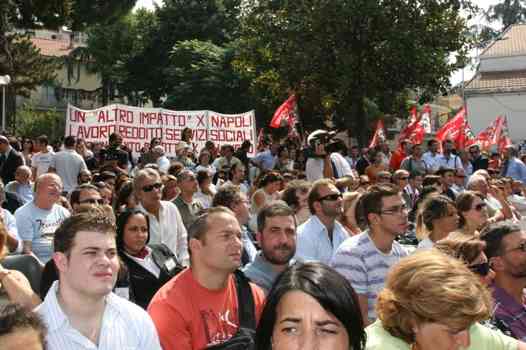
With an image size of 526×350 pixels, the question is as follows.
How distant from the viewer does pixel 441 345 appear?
3174 millimetres

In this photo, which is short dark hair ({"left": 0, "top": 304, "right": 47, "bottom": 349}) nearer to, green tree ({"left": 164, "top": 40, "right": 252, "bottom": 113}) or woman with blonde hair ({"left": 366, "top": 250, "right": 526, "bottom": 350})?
woman with blonde hair ({"left": 366, "top": 250, "right": 526, "bottom": 350})

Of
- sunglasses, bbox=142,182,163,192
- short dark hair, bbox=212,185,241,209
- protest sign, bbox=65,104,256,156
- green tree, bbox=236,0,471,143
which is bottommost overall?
short dark hair, bbox=212,185,241,209

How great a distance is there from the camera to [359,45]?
2741 cm

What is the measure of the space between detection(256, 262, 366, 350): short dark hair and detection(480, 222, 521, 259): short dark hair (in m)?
2.58

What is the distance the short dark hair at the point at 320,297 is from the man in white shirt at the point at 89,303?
1.18 m

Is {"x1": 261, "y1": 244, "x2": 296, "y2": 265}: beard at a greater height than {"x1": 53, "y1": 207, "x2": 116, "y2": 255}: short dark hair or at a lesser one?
lesser

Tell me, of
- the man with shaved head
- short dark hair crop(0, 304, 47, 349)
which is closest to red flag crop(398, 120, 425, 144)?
the man with shaved head

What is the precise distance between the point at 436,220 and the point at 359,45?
21.4m

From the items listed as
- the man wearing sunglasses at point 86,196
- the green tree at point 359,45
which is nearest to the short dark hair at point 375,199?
the man wearing sunglasses at point 86,196

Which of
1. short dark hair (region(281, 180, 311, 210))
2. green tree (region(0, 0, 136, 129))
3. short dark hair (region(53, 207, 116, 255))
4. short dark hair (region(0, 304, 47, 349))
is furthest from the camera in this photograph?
green tree (region(0, 0, 136, 129))

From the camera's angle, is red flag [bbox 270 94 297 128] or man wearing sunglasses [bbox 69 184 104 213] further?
red flag [bbox 270 94 297 128]

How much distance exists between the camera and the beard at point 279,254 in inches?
214

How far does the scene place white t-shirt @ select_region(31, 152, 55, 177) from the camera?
14258 millimetres

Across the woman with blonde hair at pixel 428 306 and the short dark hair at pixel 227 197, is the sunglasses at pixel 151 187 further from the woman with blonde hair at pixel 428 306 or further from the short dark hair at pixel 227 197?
the woman with blonde hair at pixel 428 306
